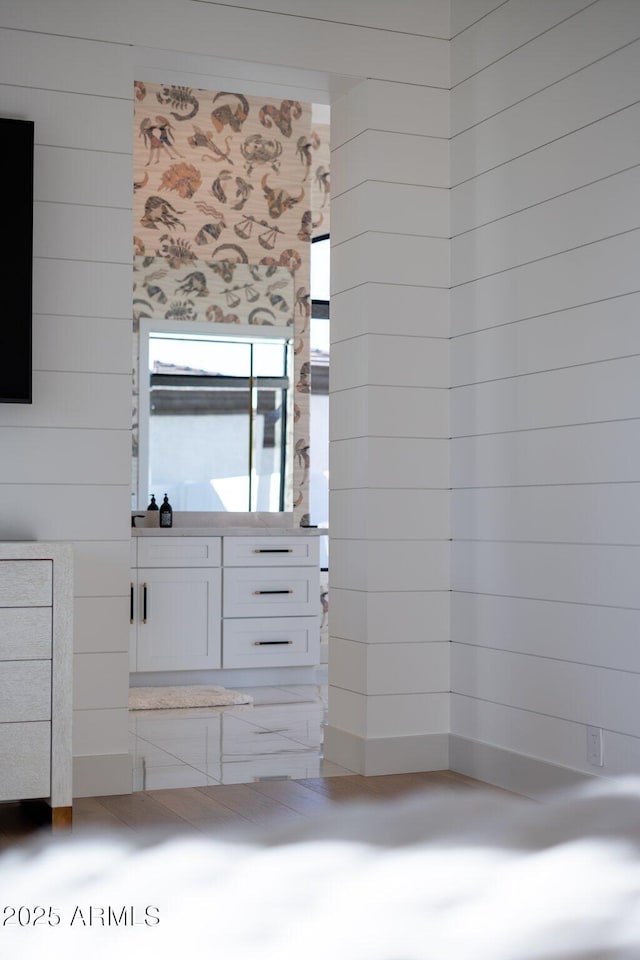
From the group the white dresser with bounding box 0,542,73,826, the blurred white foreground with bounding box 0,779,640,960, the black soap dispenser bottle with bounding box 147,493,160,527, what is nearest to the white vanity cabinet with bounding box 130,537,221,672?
the black soap dispenser bottle with bounding box 147,493,160,527

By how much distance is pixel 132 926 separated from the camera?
1.96 m

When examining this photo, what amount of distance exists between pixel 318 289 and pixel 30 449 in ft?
14.6

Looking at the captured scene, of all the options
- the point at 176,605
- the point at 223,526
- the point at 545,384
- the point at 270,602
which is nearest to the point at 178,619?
the point at 176,605

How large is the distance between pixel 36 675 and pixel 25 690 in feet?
0.16

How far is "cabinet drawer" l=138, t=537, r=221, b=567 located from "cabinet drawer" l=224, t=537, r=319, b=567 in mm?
79

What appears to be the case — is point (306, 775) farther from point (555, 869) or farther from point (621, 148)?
point (621, 148)

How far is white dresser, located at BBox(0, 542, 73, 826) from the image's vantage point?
3102 millimetres

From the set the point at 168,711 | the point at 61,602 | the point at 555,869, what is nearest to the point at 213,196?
the point at 168,711

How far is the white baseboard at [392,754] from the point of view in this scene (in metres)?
3.89

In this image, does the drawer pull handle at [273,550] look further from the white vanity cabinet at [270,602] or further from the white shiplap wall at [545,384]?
the white shiplap wall at [545,384]

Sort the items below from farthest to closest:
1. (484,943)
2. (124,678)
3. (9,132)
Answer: (124,678) < (9,132) < (484,943)

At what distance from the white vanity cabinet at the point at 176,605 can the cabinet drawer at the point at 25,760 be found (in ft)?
8.67

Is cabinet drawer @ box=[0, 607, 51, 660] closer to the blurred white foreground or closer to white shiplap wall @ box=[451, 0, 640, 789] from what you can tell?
the blurred white foreground

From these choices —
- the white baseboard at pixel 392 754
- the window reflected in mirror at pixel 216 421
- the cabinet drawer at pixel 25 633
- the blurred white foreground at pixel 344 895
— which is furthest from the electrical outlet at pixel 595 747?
the window reflected in mirror at pixel 216 421
